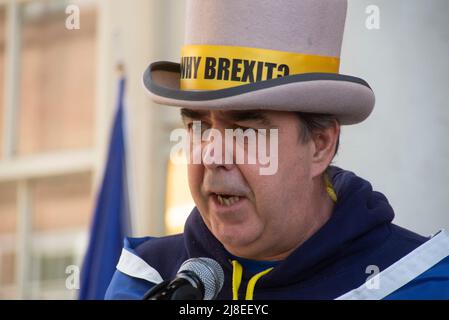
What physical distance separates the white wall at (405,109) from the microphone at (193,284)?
2147 mm

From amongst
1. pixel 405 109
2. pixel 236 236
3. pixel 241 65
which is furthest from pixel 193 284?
pixel 405 109

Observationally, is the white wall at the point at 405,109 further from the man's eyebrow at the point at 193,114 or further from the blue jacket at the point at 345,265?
the man's eyebrow at the point at 193,114

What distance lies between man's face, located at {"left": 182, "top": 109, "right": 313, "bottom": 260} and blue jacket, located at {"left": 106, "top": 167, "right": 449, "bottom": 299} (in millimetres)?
81

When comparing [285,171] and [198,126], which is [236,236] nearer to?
[285,171]

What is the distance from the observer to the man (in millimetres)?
3615

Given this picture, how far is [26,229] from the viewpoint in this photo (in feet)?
27.1

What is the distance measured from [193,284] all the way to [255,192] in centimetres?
42

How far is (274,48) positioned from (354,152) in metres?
2.10

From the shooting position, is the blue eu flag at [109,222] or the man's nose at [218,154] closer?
the man's nose at [218,154]

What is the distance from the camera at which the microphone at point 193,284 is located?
10.5 feet

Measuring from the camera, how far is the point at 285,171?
368 cm

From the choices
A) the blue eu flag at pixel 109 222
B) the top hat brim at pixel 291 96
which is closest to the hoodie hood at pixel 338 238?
the top hat brim at pixel 291 96

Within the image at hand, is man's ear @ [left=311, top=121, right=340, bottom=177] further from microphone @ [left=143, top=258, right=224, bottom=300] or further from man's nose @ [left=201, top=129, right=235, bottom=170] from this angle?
microphone @ [left=143, top=258, right=224, bottom=300]
